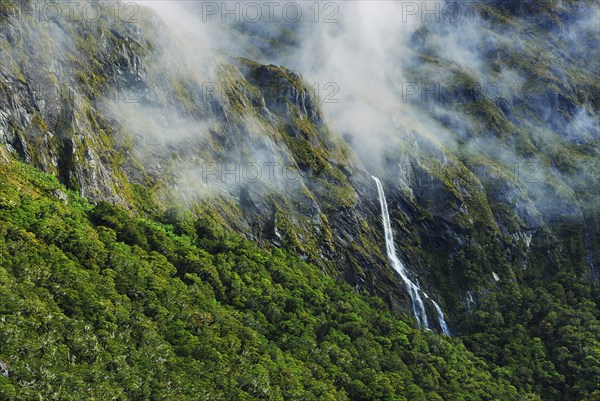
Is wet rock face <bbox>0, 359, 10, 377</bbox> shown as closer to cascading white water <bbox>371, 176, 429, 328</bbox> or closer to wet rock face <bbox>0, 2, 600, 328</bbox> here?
wet rock face <bbox>0, 2, 600, 328</bbox>

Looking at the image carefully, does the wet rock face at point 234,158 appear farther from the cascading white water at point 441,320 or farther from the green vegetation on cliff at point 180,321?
the green vegetation on cliff at point 180,321

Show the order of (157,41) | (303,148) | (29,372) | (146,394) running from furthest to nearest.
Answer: (303,148)
(157,41)
(146,394)
(29,372)

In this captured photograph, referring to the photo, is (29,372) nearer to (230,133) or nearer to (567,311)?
(230,133)

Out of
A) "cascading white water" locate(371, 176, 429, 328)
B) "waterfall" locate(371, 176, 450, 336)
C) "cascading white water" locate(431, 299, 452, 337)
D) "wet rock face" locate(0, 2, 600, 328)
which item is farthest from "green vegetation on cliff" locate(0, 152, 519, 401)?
"cascading white water" locate(431, 299, 452, 337)

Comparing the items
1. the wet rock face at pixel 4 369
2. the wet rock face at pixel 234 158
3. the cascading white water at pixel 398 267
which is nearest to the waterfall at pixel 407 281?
the cascading white water at pixel 398 267

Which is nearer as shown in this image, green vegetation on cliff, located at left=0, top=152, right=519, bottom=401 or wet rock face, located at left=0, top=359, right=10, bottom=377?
wet rock face, located at left=0, top=359, right=10, bottom=377

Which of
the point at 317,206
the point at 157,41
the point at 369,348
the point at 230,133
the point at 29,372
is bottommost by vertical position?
the point at 29,372

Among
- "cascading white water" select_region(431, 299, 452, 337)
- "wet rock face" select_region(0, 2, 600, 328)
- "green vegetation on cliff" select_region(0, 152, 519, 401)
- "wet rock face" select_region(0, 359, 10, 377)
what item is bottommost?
"wet rock face" select_region(0, 359, 10, 377)

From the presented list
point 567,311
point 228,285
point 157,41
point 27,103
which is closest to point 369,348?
point 228,285

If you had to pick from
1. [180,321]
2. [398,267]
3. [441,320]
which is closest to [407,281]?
[398,267]
